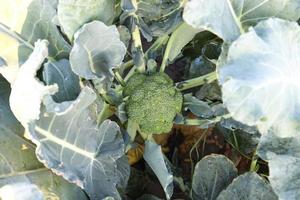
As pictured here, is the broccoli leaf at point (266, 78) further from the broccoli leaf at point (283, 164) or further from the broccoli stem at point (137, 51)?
the broccoli stem at point (137, 51)

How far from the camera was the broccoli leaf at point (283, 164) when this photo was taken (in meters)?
0.86

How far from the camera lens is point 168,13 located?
3.38 feet

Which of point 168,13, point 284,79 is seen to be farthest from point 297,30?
point 168,13

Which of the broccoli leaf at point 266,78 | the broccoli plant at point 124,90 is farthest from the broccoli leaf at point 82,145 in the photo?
the broccoli leaf at point 266,78

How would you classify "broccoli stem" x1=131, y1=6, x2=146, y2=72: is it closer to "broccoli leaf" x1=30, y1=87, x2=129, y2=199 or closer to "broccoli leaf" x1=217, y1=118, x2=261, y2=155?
"broccoli leaf" x1=30, y1=87, x2=129, y2=199

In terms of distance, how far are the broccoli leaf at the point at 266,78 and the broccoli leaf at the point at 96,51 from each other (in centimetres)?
19

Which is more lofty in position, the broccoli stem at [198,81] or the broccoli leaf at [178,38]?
the broccoli leaf at [178,38]

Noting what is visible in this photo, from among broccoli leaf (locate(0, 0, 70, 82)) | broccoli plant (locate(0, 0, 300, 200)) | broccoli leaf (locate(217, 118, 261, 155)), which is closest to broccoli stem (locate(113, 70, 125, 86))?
broccoli plant (locate(0, 0, 300, 200))

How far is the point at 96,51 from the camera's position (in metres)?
0.94

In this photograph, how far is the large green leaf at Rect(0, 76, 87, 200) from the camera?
3.06ft

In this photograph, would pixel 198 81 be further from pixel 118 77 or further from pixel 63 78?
pixel 63 78

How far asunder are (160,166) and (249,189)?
0.51 ft

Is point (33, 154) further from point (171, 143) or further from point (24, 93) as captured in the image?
point (171, 143)

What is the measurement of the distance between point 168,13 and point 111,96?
0.17 metres
